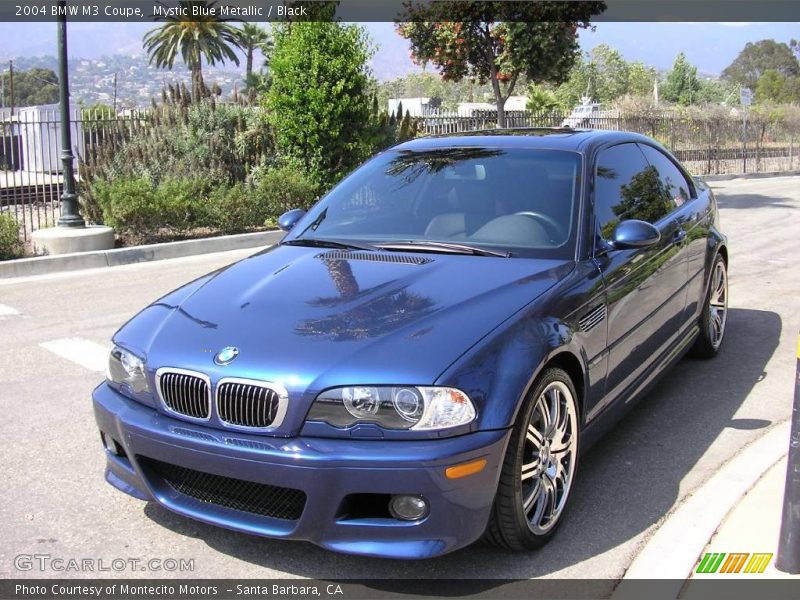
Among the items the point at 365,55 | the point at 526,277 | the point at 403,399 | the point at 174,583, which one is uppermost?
the point at 365,55

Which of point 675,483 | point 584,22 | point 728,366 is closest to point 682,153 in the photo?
point 584,22

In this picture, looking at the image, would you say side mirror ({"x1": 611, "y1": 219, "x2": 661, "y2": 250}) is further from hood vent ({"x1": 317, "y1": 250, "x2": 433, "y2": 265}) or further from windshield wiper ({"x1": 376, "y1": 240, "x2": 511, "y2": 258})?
hood vent ({"x1": 317, "y1": 250, "x2": 433, "y2": 265})

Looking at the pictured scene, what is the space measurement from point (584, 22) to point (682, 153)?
1150 cm

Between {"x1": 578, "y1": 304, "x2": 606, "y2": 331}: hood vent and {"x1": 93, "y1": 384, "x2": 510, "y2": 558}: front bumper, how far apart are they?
886 mm

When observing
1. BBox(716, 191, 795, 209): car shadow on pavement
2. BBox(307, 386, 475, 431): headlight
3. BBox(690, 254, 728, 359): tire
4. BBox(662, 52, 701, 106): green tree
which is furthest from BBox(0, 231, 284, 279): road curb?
BBox(662, 52, 701, 106): green tree

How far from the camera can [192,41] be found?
60.8m

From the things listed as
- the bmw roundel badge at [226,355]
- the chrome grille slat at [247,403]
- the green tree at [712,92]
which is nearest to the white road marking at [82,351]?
the bmw roundel badge at [226,355]

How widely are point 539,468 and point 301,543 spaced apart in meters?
1.03

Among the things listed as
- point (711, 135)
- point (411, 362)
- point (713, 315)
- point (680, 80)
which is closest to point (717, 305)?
point (713, 315)

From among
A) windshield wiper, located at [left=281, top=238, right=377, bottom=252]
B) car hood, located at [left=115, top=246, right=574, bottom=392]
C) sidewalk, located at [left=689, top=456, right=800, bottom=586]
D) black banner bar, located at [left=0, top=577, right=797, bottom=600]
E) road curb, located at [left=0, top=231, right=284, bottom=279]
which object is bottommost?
black banner bar, located at [left=0, top=577, right=797, bottom=600]

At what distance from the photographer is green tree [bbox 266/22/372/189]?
50.1 ft

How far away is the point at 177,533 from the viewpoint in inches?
150

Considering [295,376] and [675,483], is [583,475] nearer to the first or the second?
[675,483]

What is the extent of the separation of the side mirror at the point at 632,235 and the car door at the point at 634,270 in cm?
7
